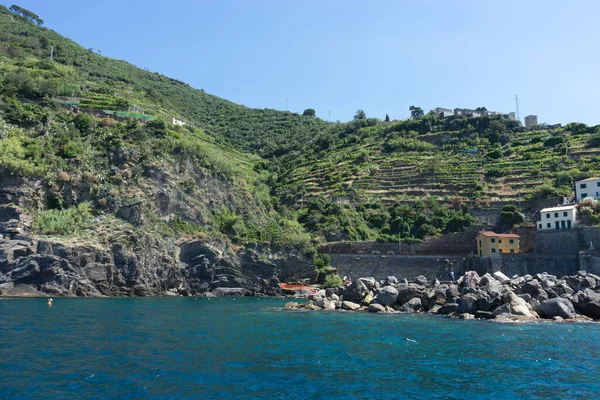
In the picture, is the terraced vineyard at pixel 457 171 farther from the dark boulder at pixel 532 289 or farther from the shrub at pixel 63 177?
the shrub at pixel 63 177

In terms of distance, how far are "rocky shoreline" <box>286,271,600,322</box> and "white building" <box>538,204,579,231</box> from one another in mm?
17248

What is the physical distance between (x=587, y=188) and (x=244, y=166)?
58422mm

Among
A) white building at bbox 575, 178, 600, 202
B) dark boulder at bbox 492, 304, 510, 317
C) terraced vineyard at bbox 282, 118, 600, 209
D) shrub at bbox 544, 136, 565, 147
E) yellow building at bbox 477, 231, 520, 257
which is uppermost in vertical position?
shrub at bbox 544, 136, 565, 147

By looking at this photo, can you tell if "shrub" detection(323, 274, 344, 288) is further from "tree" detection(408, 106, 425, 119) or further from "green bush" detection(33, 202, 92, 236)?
"tree" detection(408, 106, 425, 119)

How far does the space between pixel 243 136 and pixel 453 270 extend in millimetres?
80776

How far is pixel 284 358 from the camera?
1938 cm

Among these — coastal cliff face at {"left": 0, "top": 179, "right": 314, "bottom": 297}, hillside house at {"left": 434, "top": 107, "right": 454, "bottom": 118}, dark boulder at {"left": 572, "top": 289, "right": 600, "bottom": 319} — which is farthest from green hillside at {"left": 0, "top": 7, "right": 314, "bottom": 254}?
hillside house at {"left": 434, "top": 107, "right": 454, "bottom": 118}

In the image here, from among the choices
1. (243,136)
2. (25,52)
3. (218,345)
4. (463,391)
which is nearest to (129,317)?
(218,345)

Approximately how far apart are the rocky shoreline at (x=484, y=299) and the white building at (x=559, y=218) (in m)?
17.2

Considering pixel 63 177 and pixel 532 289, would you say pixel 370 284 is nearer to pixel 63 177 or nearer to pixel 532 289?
pixel 532 289

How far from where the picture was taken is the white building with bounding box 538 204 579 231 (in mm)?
55750

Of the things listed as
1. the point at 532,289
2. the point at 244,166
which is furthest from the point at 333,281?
the point at 244,166

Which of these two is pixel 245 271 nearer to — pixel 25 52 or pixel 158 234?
pixel 158 234

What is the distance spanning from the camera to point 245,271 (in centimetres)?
5678
